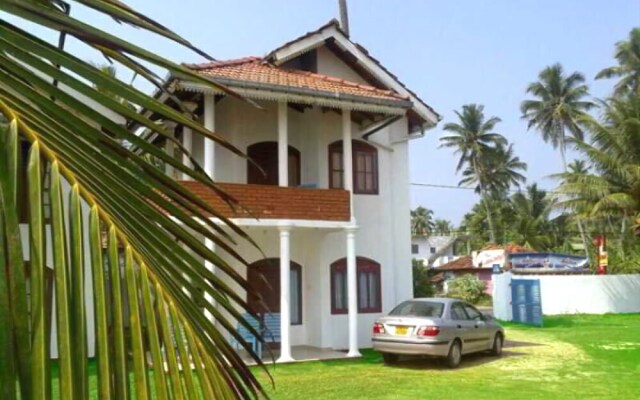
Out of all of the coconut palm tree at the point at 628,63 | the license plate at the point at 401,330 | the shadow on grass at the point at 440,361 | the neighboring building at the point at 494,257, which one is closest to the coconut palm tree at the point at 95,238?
the license plate at the point at 401,330

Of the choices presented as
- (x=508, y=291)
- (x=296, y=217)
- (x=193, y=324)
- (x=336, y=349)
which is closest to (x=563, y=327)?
(x=508, y=291)

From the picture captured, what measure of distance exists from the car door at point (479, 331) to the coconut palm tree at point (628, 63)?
3467 centimetres

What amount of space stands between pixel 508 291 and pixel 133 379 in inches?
1030

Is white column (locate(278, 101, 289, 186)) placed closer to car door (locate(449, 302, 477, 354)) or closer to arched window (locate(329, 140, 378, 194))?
arched window (locate(329, 140, 378, 194))

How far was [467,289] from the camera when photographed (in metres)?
36.4

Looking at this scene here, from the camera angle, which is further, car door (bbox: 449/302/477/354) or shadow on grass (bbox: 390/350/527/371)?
car door (bbox: 449/302/477/354)

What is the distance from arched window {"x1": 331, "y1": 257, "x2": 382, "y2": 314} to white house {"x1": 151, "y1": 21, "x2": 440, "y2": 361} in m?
0.03

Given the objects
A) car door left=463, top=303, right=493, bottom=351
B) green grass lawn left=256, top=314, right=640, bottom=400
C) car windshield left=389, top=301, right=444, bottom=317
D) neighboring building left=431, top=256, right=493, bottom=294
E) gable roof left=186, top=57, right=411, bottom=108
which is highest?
gable roof left=186, top=57, right=411, bottom=108

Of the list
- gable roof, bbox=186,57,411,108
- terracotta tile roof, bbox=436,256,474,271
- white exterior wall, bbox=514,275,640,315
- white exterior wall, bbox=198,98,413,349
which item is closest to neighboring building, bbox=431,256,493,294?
terracotta tile roof, bbox=436,256,474,271

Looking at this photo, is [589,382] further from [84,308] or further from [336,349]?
[84,308]

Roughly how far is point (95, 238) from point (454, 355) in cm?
1355

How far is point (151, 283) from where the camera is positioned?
118 cm

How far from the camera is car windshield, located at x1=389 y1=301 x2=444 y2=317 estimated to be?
13906mm

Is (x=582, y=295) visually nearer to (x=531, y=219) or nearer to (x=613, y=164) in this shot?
(x=613, y=164)
